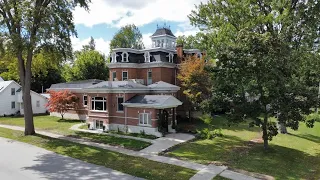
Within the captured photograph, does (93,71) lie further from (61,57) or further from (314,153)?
(314,153)

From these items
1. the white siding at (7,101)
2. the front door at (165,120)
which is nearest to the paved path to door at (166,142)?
the front door at (165,120)

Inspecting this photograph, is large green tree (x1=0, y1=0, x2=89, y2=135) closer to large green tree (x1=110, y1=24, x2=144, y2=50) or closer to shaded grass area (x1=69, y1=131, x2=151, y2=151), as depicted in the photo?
shaded grass area (x1=69, y1=131, x2=151, y2=151)

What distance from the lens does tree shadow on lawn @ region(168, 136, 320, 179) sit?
49.3 ft

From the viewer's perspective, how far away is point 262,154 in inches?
717

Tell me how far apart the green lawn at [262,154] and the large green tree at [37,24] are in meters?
13.4

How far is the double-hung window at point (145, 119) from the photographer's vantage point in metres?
24.3

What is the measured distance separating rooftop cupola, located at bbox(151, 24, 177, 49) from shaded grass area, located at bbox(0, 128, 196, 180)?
22143 mm

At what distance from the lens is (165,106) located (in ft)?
77.8

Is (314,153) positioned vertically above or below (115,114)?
below

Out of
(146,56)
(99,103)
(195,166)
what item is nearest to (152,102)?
(99,103)

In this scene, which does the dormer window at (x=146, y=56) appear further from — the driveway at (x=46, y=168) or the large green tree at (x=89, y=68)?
the large green tree at (x=89, y=68)

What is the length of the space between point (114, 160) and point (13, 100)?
101ft

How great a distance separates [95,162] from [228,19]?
16.9m

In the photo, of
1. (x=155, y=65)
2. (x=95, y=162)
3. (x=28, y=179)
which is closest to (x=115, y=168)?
(x=95, y=162)
